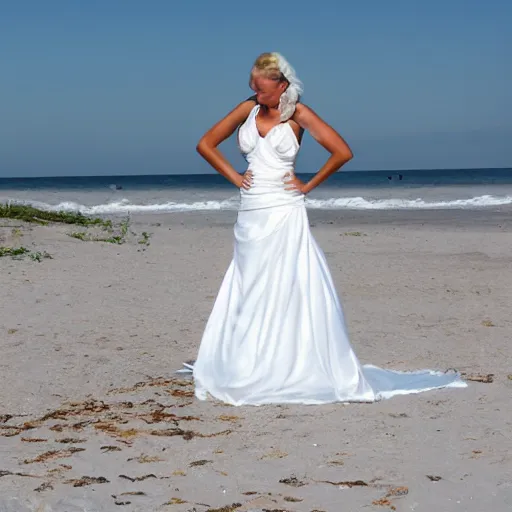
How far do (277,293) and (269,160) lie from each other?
93 centimetres

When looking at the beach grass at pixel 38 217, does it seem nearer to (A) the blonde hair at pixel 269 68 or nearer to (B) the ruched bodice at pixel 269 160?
(B) the ruched bodice at pixel 269 160

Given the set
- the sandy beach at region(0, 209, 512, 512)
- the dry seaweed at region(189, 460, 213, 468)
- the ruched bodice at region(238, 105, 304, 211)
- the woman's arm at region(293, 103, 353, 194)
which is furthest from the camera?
the ruched bodice at region(238, 105, 304, 211)

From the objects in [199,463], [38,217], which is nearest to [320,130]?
[199,463]

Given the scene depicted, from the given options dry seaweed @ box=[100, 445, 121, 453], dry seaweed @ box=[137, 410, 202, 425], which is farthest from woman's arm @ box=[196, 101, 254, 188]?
dry seaweed @ box=[100, 445, 121, 453]

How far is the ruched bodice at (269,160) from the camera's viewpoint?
18.7ft

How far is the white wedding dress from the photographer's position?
5801 mm

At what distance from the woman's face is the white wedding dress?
0.51 feet

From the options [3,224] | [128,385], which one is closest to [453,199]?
[3,224]

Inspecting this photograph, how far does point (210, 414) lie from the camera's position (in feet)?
18.4

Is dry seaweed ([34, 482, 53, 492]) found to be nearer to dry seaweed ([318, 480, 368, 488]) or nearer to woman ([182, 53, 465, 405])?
dry seaweed ([318, 480, 368, 488])

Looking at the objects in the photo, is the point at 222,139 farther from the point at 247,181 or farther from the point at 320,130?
the point at 320,130

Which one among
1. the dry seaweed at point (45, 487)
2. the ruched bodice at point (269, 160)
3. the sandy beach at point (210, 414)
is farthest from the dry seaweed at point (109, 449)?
the ruched bodice at point (269, 160)

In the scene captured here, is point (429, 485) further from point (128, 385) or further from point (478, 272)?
point (478, 272)

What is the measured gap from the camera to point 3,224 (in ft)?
53.1
